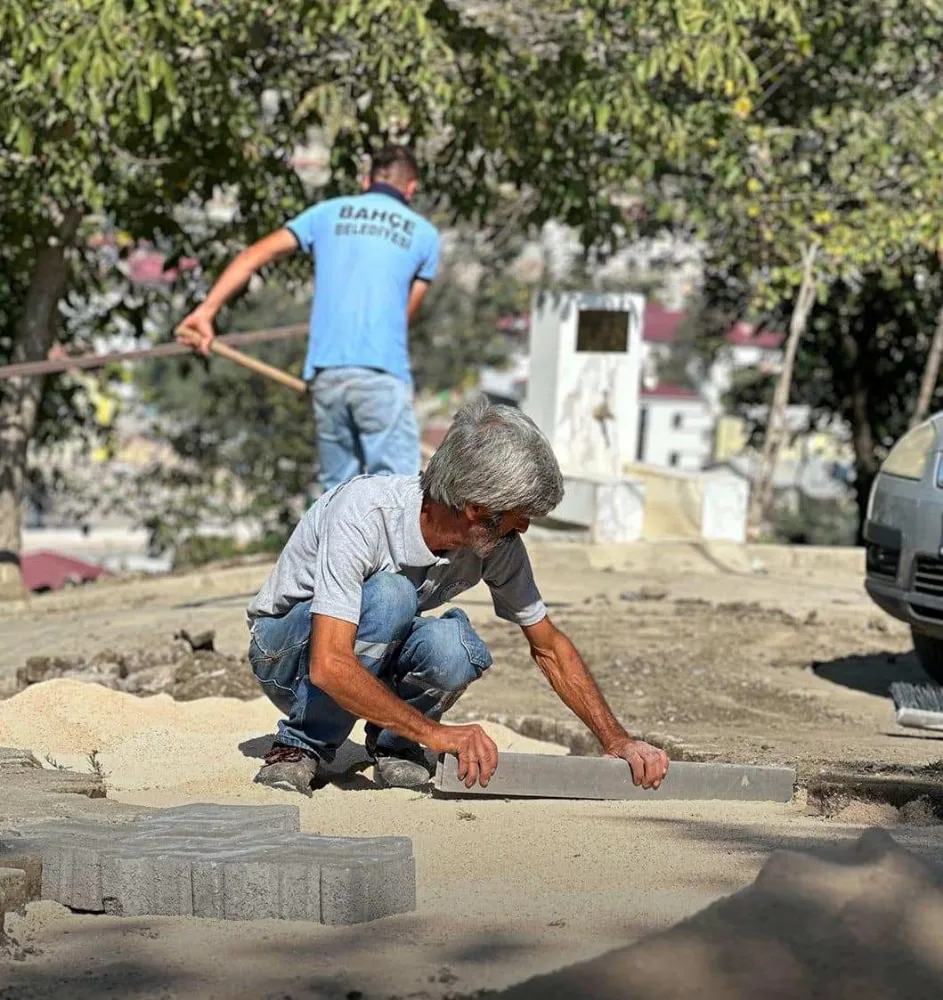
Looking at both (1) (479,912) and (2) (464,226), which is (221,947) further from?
(2) (464,226)

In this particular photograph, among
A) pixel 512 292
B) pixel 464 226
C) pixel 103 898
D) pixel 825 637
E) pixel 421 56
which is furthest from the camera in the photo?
pixel 512 292

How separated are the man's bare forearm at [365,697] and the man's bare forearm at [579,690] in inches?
18.3

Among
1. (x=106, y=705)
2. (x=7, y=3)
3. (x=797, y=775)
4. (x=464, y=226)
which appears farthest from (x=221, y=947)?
(x=464, y=226)

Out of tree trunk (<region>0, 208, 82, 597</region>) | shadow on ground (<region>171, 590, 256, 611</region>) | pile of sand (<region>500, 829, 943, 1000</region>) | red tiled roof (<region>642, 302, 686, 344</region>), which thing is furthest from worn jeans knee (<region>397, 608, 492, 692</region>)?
red tiled roof (<region>642, 302, 686, 344</region>)

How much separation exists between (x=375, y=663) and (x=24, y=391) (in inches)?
282

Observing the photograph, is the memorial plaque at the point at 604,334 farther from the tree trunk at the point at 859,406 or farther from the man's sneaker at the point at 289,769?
the man's sneaker at the point at 289,769

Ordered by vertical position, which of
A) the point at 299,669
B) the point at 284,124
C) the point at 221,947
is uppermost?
the point at 284,124

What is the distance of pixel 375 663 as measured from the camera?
448 cm

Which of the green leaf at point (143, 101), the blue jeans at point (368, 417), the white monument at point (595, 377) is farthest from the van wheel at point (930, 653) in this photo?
the white monument at point (595, 377)

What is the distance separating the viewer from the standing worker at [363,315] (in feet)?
24.4

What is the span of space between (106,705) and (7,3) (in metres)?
4.51

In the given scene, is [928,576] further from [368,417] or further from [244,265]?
[244,265]

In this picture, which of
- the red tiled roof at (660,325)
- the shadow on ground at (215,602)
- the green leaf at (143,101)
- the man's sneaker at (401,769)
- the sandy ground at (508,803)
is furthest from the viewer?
the red tiled roof at (660,325)

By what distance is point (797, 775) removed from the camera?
489cm
